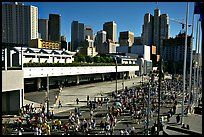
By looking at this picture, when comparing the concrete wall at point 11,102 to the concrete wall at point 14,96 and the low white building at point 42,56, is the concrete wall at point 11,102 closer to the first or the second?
the concrete wall at point 14,96

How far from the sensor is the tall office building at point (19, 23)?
148625mm

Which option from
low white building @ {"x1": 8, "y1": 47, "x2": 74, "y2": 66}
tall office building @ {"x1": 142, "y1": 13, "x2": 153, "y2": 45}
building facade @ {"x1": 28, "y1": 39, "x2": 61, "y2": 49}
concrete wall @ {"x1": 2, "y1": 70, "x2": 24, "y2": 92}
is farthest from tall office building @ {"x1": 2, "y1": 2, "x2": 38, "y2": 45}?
concrete wall @ {"x1": 2, "y1": 70, "x2": 24, "y2": 92}

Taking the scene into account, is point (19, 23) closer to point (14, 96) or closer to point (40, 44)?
point (40, 44)

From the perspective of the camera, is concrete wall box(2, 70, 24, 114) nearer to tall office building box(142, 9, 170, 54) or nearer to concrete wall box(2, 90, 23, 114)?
concrete wall box(2, 90, 23, 114)

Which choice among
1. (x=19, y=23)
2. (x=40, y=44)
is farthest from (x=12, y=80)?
(x=19, y=23)

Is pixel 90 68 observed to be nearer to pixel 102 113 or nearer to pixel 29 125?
pixel 102 113

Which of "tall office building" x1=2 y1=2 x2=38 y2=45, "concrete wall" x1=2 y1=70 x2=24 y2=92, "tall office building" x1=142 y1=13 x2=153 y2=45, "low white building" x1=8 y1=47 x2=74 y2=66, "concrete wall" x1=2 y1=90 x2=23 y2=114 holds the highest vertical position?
"tall office building" x1=2 y1=2 x2=38 y2=45

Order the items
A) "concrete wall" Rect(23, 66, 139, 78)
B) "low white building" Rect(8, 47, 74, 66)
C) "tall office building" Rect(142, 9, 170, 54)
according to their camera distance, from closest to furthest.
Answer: "tall office building" Rect(142, 9, 170, 54), "concrete wall" Rect(23, 66, 139, 78), "low white building" Rect(8, 47, 74, 66)

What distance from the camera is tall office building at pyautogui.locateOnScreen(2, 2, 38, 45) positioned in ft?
488

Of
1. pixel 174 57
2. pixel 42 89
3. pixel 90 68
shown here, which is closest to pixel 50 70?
pixel 42 89

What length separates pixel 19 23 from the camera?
159250 mm

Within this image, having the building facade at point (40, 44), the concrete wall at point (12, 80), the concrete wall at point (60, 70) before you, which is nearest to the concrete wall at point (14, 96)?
the concrete wall at point (12, 80)

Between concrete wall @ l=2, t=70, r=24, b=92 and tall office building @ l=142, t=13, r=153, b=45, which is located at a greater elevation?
tall office building @ l=142, t=13, r=153, b=45

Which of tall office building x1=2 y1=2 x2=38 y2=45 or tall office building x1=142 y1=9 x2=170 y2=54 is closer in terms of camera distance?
tall office building x1=142 y1=9 x2=170 y2=54
